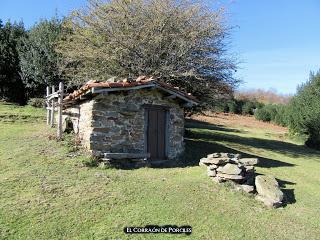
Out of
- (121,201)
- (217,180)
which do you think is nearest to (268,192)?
(217,180)

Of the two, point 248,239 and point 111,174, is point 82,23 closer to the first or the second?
point 111,174

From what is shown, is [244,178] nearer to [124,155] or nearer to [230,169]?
[230,169]

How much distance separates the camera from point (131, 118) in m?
13.6

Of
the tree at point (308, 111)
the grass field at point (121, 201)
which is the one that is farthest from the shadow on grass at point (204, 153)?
the tree at point (308, 111)

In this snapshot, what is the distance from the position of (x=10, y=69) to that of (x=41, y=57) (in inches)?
127

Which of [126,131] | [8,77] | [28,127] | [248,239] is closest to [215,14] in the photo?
[126,131]

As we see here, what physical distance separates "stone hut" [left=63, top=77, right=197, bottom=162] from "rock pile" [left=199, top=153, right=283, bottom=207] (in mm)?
2305

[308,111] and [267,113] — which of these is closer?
[308,111]

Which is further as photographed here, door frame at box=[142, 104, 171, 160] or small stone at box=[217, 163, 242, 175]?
door frame at box=[142, 104, 171, 160]

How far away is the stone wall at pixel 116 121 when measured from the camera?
1295 centimetres

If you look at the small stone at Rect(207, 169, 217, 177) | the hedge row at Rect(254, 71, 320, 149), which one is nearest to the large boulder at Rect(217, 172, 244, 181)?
the small stone at Rect(207, 169, 217, 177)

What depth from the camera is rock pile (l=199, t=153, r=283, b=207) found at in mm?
11258

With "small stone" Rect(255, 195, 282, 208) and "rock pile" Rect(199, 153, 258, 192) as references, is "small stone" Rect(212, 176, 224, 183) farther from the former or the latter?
"small stone" Rect(255, 195, 282, 208)

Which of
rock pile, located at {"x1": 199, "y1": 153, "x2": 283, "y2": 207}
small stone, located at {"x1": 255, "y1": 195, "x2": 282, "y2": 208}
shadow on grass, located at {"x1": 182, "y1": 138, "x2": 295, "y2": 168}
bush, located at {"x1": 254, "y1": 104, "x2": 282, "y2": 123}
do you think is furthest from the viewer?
bush, located at {"x1": 254, "y1": 104, "x2": 282, "y2": 123}
